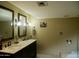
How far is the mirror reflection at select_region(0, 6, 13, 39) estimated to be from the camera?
2.56 metres

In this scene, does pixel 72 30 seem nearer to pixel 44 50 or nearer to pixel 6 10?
pixel 44 50

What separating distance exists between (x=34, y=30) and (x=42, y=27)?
60 centimetres

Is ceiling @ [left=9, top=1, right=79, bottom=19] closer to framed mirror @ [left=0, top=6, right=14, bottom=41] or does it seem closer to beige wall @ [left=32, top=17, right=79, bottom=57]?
framed mirror @ [left=0, top=6, right=14, bottom=41]

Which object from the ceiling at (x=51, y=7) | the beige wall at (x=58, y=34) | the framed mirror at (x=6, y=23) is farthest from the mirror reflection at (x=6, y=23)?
the beige wall at (x=58, y=34)

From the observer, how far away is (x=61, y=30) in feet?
19.5

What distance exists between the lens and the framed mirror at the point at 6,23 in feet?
8.45

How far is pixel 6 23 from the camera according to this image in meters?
2.79

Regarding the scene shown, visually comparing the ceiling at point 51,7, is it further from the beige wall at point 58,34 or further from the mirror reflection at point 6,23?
the beige wall at point 58,34

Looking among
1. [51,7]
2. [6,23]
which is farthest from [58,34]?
[6,23]

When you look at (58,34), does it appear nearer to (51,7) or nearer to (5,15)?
(51,7)

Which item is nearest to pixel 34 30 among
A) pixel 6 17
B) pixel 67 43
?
pixel 67 43

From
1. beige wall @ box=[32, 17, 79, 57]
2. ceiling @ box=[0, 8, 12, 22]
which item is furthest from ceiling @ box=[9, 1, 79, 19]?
beige wall @ box=[32, 17, 79, 57]

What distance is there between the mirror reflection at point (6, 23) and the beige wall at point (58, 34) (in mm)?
2833

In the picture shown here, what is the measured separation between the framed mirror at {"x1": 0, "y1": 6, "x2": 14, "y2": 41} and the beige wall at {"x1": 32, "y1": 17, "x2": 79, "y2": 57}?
278 centimetres
